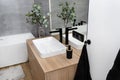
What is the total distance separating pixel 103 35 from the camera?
1190mm

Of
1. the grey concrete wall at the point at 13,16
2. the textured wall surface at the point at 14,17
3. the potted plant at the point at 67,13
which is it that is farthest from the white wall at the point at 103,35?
the grey concrete wall at the point at 13,16

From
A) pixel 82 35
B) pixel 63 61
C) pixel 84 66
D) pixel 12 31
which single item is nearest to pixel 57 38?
pixel 82 35

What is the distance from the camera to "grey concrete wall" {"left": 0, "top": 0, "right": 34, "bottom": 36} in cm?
304

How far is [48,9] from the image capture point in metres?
2.62

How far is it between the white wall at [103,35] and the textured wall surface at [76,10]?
Result: 62 cm

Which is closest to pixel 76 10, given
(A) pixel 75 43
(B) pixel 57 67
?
(A) pixel 75 43

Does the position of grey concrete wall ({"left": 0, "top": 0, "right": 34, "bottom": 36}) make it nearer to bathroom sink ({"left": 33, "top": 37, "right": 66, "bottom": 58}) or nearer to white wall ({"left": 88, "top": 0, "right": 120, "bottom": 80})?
bathroom sink ({"left": 33, "top": 37, "right": 66, "bottom": 58})

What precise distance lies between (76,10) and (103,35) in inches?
40.2

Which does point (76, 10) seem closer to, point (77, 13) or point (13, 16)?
point (77, 13)

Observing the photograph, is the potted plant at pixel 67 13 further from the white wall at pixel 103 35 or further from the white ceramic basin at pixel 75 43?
the white wall at pixel 103 35

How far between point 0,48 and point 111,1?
93.3 inches

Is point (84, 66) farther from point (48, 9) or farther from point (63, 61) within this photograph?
point (48, 9)

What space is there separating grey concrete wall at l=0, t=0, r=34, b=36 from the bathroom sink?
113cm

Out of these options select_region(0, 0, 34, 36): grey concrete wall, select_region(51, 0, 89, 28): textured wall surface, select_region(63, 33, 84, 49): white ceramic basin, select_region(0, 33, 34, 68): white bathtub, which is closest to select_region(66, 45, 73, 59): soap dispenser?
select_region(63, 33, 84, 49): white ceramic basin
